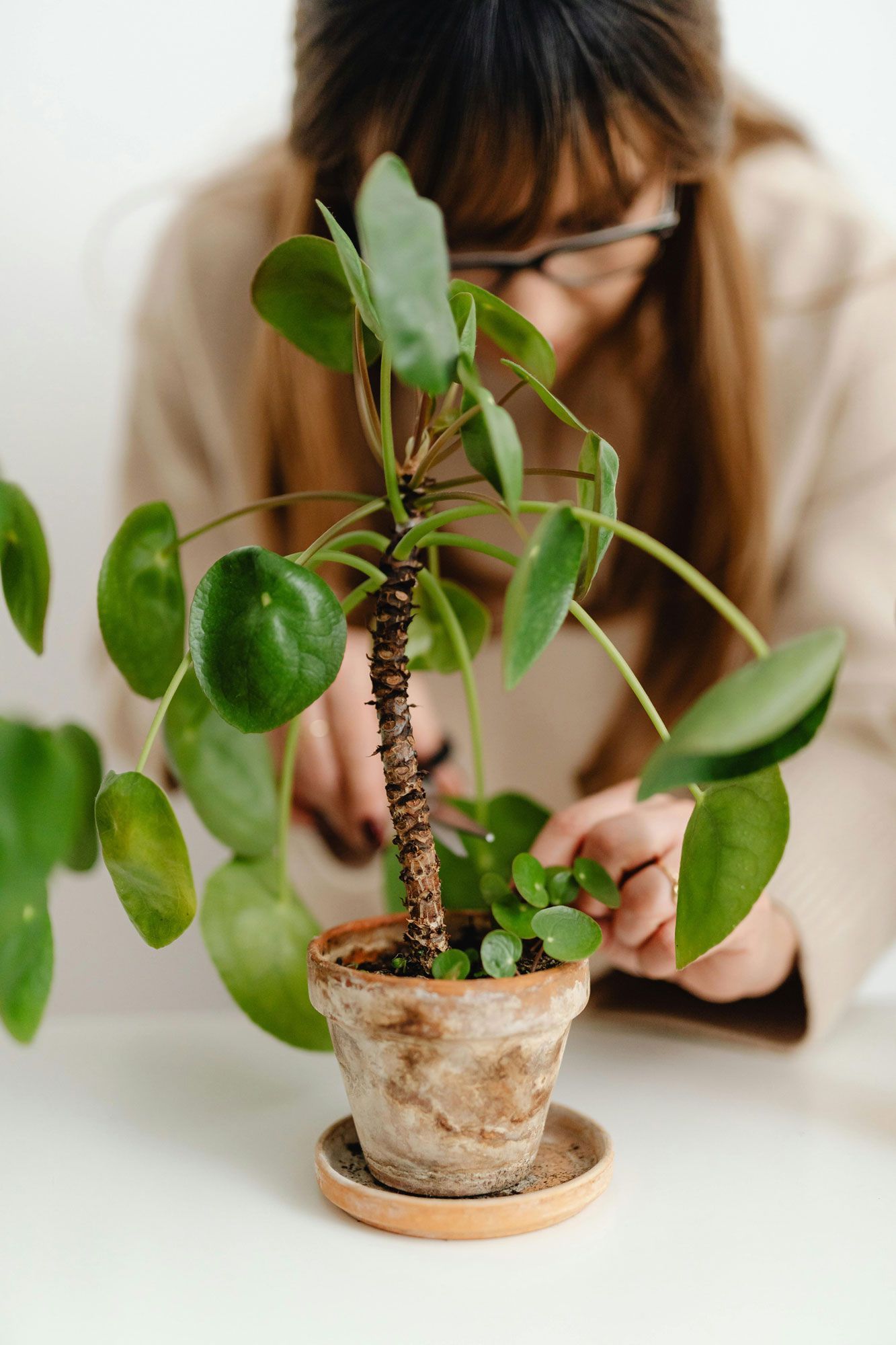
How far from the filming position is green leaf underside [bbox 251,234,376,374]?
0.48m

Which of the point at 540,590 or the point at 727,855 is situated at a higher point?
the point at 540,590

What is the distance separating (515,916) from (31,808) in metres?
0.23

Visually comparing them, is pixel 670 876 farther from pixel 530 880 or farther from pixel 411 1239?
pixel 411 1239

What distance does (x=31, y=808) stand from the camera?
477 mm

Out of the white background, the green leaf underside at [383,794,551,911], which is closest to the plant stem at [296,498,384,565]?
the green leaf underside at [383,794,551,911]

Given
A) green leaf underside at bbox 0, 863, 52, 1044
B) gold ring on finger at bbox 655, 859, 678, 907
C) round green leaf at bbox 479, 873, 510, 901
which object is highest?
green leaf underside at bbox 0, 863, 52, 1044

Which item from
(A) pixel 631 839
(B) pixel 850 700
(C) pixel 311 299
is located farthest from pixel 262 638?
(B) pixel 850 700

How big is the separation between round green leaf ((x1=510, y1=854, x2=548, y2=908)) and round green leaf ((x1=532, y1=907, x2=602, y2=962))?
0.09 ft

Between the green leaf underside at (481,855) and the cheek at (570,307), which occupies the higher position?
the cheek at (570,307)

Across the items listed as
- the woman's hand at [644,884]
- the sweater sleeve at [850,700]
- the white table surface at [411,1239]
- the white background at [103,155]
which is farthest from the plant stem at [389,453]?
the white background at [103,155]

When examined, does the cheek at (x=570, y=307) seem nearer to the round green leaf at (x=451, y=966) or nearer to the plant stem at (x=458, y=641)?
the plant stem at (x=458, y=641)

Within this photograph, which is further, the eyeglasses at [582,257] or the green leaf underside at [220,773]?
the eyeglasses at [582,257]

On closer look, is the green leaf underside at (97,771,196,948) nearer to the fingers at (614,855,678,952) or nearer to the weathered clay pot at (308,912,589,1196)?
the weathered clay pot at (308,912,589,1196)

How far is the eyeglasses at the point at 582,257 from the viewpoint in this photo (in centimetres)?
80
